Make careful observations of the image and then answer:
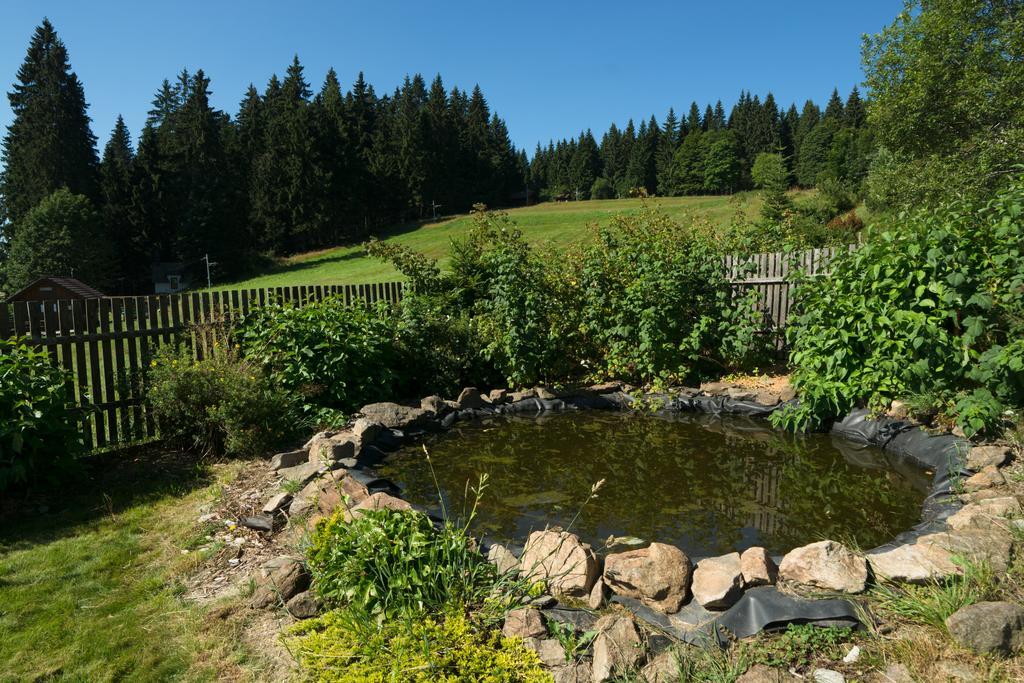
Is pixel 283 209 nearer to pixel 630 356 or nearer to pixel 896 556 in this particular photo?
pixel 630 356

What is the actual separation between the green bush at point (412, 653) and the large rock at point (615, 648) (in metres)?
0.21

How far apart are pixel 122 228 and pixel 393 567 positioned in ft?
154

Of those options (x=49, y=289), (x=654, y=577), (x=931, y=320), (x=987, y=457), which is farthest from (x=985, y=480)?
(x=49, y=289)

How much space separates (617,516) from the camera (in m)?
3.88

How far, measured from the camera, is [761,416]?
6.41 m

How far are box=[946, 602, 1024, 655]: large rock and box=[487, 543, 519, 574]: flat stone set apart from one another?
1688 millimetres

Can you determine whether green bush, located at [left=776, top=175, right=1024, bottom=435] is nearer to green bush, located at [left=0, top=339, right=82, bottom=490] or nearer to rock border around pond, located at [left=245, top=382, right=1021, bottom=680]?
rock border around pond, located at [left=245, top=382, right=1021, bottom=680]

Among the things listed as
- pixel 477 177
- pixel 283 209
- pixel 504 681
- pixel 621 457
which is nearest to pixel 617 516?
pixel 621 457

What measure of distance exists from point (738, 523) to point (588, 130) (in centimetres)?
10104

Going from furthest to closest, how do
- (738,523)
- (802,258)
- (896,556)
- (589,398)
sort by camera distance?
1. (802,258)
2. (589,398)
3. (738,523)
4. (896,556)

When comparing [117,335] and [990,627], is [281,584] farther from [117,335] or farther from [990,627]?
[117,335]

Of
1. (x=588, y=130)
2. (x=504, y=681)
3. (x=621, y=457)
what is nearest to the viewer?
(x=504, y=681)

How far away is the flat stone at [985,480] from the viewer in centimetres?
354

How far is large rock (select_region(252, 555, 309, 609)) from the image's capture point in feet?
8.95
